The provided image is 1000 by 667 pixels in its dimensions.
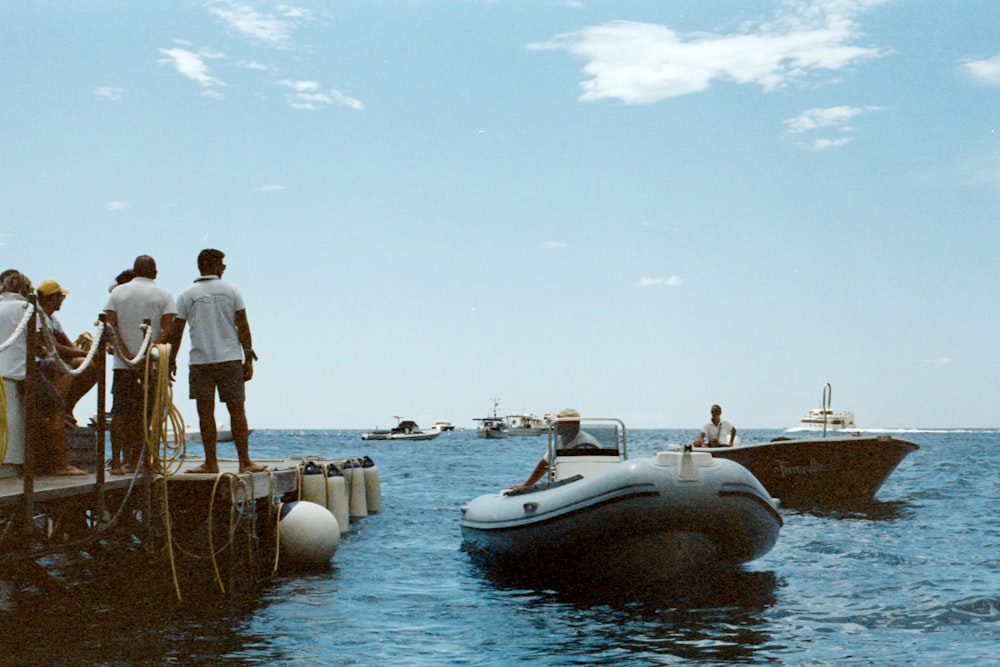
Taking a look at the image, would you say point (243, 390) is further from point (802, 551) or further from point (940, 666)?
point (802, 551)

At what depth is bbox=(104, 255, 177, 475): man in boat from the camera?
369 inches

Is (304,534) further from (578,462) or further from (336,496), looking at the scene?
(336,496)

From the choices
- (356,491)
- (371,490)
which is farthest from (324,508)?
(371,490)

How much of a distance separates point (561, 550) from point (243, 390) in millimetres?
3743

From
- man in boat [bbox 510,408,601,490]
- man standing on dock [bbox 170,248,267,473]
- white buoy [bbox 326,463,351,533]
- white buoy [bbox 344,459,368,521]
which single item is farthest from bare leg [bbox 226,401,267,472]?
white buoy [bbox 344,459,368,521]

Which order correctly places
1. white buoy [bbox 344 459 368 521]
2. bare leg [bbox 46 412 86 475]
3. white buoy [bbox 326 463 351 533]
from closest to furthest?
bare leg [bbox 46 412 86 475] < white buoy [bbox 326 463 351 533] < white buoy [bbox 344 459 368 521]

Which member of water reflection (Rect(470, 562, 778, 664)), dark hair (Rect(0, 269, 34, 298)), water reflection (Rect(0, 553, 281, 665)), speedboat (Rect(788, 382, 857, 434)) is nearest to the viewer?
water reflection (Rect(0, 553, 281, 665))

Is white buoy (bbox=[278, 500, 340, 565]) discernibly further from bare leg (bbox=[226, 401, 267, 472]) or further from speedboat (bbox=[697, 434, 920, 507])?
speedboat (bbox=[697, 434, 920, 507])

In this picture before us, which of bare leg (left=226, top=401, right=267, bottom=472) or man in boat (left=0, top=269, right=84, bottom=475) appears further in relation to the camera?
bare leg (left=226, top=401, right=267, bottom=472)

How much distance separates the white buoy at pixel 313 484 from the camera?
15.1 m

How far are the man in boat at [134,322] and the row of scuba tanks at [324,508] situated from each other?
2585 millimetres

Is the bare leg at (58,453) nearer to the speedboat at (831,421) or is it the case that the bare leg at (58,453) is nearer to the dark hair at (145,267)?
the dark hair at (145,267)

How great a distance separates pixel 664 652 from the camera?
8141mm

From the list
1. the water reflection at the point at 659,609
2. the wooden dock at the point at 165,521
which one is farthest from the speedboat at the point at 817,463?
the wooden dock at the point at 165,521
